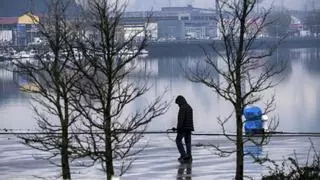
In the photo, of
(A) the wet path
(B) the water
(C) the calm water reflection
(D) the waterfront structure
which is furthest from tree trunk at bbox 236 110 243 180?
(D) the waterfront structure

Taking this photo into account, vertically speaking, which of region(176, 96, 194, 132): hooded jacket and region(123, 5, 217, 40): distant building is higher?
region(123, 5, 217, 40): distant building

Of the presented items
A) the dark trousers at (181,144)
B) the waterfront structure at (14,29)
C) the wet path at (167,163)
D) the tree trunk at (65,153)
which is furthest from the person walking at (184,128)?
the waterfront structure at (14,29)

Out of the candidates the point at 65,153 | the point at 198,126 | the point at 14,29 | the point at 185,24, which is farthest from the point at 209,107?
the point at 185,24

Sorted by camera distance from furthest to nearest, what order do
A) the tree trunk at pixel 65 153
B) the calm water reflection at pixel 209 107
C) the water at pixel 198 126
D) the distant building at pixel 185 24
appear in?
the distant building at pixel 185 24 → the calm water reflection at pixel 209 107 → the water at pixel 198 126 → the tree trunk at pixel 65 153

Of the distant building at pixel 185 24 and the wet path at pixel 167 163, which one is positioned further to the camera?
the distant building at pixel 185 24

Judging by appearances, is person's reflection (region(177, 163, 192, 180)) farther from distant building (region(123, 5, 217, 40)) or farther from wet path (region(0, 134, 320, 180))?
distant building (region(123, 5, 217, 40))

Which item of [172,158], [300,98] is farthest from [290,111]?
[172,158]

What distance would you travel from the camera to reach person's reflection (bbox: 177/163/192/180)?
1124cm

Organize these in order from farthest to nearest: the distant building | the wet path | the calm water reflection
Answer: the distant building < the calm water reflection < the wet path

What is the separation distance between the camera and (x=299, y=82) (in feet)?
157

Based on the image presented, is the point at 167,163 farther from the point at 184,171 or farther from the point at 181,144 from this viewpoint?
the point at 184,171

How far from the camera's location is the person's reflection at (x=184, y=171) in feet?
36.9

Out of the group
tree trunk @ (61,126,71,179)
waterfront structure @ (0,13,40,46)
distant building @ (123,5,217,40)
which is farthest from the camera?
distant building @ (123,5,217,40)

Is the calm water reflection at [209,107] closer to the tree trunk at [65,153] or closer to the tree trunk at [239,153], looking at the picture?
the tree trunk at [65,153]
